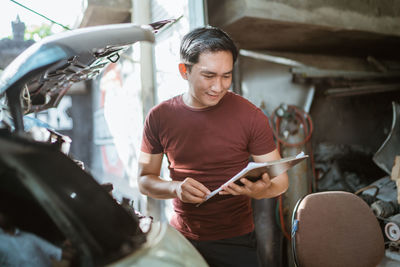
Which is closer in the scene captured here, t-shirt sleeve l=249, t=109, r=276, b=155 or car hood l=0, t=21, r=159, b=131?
car hood l=0, t=21, r=159, b=131

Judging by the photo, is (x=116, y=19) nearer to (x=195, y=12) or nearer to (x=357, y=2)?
(x=195, y=12)

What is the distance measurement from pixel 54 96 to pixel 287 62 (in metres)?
4.03

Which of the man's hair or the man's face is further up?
the man's hair

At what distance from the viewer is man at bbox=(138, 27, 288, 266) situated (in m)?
1.88

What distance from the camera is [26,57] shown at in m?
1.07

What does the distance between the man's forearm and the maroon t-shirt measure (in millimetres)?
128

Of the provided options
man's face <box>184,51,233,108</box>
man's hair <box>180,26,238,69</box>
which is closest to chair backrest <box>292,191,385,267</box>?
man's face <box>184,51,233,108</box>

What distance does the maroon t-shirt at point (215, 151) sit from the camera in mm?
1919

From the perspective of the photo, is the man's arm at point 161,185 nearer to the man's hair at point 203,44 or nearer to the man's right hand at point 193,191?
the man's right hand at point 193,191

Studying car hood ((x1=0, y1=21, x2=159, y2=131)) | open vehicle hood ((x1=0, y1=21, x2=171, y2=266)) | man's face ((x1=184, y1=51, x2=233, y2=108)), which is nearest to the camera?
open vehicle hood ((x1=0, y1=21, x2=171, y2=266))

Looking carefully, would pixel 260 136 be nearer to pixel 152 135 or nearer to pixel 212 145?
pixel 212 145

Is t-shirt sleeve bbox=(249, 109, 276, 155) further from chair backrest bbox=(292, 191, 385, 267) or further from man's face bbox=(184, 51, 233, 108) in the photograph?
chair backrest bbox=(292, 191, 385, 267)

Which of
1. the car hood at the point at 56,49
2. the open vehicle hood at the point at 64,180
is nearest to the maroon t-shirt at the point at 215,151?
the open vehicle hood at the point at 64,180

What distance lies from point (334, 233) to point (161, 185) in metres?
1.28
